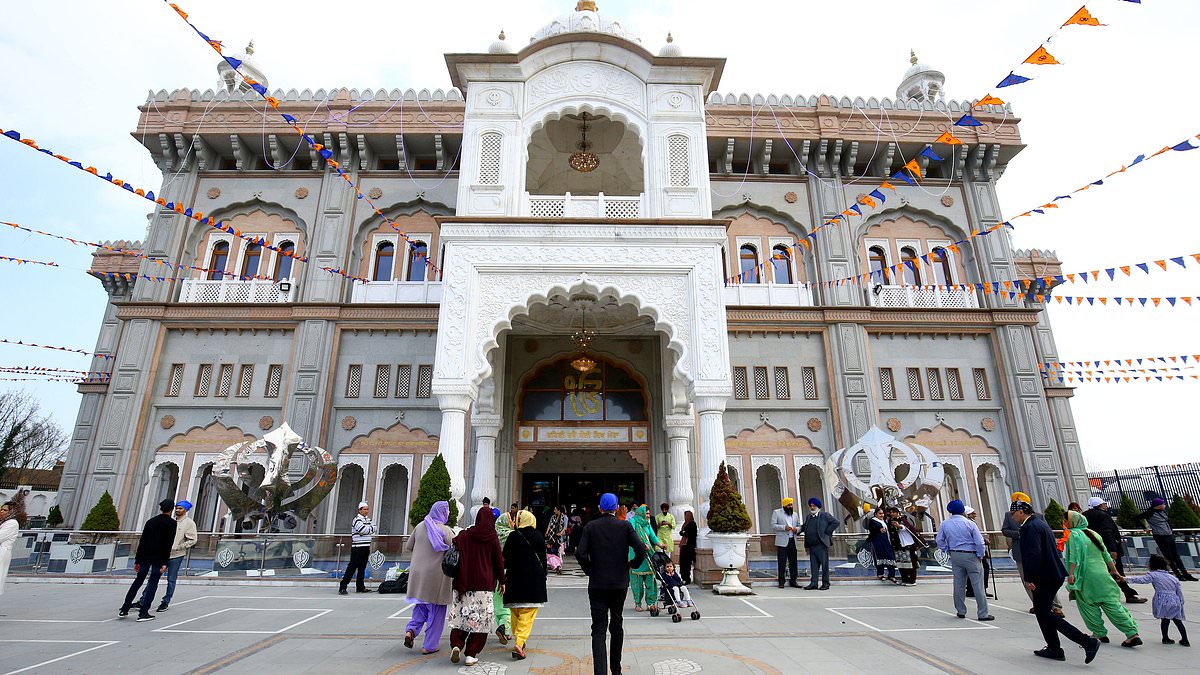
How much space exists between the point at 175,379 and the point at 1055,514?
22479 millimetres

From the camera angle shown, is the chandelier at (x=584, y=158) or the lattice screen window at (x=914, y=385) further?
the lattice screen window at (x=914, y=385)

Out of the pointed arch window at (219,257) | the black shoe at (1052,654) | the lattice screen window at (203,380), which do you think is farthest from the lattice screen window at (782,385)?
the pointed arch window at (219,257)

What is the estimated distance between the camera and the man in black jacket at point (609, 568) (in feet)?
15.2

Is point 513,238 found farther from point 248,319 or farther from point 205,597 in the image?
point 248,319

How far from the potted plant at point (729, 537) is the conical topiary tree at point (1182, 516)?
37.7 feet

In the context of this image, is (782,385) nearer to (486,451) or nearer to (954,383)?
(954,383)

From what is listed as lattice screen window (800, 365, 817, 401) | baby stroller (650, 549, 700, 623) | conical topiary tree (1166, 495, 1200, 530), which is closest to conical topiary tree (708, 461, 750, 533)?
baby stroller (650, 549, 700, 623)

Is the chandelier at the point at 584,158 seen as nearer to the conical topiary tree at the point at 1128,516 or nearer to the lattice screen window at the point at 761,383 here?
the lattice screen window at the point at 761,383

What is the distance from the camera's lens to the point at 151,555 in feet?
24.0

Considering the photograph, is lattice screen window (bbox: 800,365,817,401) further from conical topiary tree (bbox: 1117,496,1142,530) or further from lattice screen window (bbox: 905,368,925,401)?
conical topiary tree (bbox: 1117,496,1142,530)

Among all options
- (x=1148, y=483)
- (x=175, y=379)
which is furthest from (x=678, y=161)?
(x=1148, y=483)

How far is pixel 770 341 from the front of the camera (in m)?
16.7

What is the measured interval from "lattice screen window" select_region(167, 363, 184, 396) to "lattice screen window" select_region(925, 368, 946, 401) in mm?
20546

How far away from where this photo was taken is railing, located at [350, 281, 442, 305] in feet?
55.3
